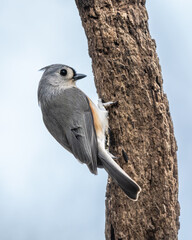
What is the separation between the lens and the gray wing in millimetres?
3917

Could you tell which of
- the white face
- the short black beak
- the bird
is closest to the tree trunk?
the bird

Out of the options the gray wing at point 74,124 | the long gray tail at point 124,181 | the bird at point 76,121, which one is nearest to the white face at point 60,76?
the bird at point 76,121

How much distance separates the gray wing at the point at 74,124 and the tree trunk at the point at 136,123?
21cm

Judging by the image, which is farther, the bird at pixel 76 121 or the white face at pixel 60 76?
the white face at pixel 60 76

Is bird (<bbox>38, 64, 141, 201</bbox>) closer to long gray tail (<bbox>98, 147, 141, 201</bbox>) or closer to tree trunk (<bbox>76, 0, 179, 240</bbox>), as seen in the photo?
long gray tail (<bbox>98, 147, 141, 201</bbox>)

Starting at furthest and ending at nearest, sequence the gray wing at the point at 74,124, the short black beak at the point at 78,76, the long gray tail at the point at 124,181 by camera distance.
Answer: the short black beak at the point at 78,76, the gray wing at the point at 74,124, the long gray tail at the point at 124,181

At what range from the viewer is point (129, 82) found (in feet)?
13.3

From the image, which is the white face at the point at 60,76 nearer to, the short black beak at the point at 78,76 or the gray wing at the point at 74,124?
the short black beak at the point at 78,76

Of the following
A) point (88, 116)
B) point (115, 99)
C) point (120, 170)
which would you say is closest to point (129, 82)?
point (115, 99)

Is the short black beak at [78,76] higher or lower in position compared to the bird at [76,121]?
higher

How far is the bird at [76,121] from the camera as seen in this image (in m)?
3.79

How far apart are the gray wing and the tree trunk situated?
21 centimetres

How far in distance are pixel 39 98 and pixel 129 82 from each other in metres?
1.00

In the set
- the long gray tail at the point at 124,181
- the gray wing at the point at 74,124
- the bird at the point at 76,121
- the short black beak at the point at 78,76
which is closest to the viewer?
the long gray tail at the point at 124,181
